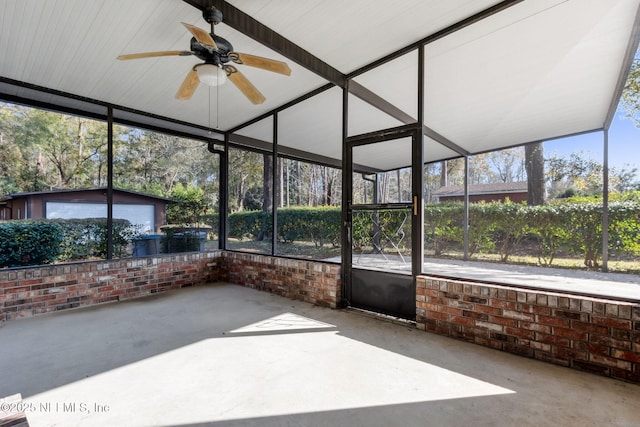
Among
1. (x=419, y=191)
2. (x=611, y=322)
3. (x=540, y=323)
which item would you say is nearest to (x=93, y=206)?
(x=419, y=191)

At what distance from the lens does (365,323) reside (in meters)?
3.40

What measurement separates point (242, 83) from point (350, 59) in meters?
1.45

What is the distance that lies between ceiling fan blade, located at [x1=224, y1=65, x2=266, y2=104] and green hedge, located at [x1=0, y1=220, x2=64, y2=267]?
4182mm

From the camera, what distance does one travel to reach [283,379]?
2203 mm

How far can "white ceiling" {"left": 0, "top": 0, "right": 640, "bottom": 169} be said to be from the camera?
2689mm

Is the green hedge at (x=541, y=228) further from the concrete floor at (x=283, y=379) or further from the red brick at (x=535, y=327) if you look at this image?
the concrete floor at (x=283, y=379)

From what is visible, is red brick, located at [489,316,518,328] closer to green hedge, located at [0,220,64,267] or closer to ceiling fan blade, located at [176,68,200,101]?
ceiling fan blade, located at [176,68,200,101]

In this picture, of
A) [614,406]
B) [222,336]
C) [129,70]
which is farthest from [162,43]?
[614,406]

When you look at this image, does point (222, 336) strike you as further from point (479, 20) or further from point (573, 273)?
point (573, 273)

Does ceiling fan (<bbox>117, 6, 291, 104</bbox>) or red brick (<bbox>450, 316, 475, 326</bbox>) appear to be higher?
ceiling fan (<bbox>117, 6, 291, 104</bbox>)

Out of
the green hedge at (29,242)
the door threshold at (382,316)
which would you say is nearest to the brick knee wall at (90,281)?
the green hedge at (29,242)

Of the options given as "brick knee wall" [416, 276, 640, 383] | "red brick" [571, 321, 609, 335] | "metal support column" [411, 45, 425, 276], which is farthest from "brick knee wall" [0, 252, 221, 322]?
"red brick" [571, 321, 609, 335]

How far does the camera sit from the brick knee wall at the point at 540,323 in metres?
2.17

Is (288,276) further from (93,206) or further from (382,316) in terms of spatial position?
(93,206)
